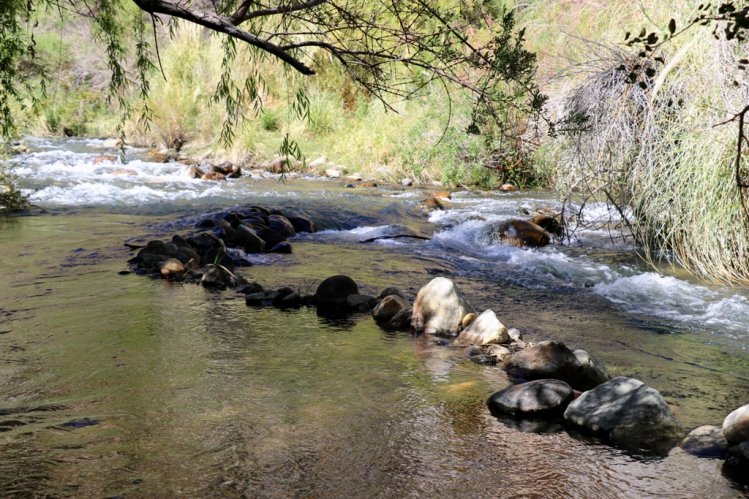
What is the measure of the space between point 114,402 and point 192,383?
1.55 ft

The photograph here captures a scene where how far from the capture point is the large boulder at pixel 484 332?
5.20 meters

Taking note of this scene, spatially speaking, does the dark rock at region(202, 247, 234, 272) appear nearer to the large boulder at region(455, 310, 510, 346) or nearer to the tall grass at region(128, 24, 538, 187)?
the large boulder at region(455, 310, 510, 346)

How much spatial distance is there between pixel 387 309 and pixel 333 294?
623 millimetres

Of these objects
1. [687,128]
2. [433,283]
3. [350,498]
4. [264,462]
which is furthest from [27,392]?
[687,128]

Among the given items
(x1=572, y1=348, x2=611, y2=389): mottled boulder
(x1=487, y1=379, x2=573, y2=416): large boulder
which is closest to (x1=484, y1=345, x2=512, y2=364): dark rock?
(x1=572, y1=348, x2=611, y2=389): mottled boulder

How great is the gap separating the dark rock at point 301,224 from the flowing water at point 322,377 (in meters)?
1.50

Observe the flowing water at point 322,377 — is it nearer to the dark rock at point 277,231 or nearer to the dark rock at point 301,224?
the dark rock at point 277,231

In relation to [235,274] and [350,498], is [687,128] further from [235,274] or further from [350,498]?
[350,498]

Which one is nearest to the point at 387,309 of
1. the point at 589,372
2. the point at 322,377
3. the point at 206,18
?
the point at 322,377

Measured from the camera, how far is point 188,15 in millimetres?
3377

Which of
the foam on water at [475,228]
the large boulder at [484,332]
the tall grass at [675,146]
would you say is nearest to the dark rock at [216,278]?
the large boulder at [484,332]

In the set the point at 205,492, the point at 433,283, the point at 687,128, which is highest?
the point at 687,128

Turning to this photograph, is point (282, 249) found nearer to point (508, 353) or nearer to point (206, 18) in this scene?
point (508, 353)

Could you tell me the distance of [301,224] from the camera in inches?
417
